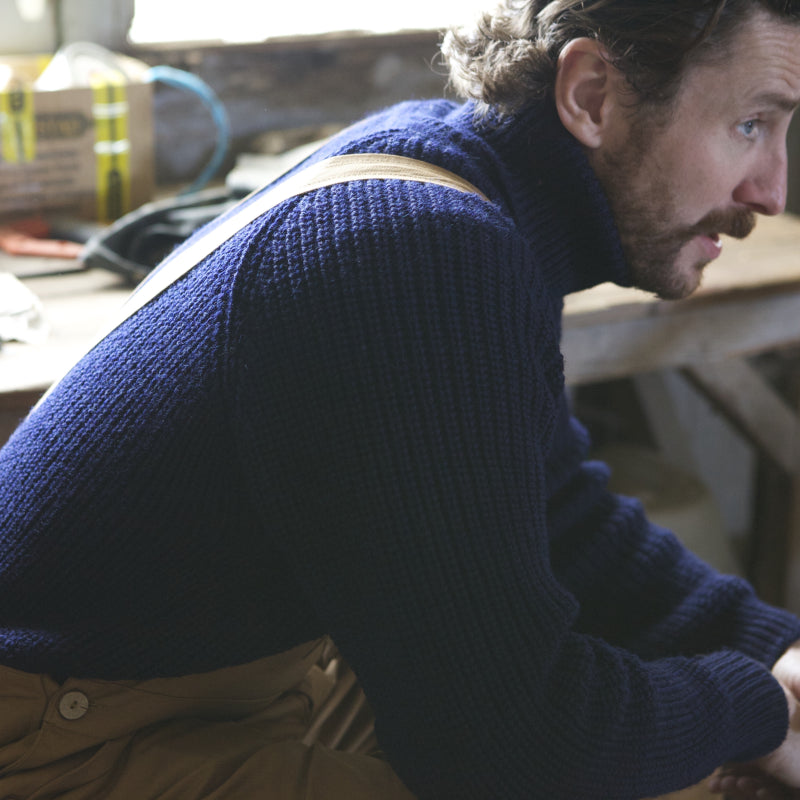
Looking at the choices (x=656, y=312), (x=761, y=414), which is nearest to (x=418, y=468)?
(x=656, y=312)

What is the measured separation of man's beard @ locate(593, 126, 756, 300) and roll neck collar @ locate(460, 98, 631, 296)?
0.09 ft

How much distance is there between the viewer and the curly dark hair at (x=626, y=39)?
0.81 m

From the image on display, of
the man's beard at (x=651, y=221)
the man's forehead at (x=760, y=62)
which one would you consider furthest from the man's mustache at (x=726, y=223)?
the man's forehead at (x=760, y=62)

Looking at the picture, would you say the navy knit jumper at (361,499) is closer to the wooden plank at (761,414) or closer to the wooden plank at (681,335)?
the wooden plank at (681,335)

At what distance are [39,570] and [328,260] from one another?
31cm

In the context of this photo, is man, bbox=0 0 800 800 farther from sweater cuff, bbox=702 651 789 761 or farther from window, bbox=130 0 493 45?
window, bbox=130 0 493 45

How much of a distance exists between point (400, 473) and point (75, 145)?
109 centimetres

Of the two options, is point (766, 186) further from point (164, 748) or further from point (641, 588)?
point (164, 748)

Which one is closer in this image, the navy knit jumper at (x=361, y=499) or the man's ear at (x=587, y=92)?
the navy knit jumper at (x=361, y=499)

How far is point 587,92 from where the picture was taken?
0.86 m

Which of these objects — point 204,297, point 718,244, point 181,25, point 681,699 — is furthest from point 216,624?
point 181,25

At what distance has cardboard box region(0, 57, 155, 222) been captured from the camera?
1.48m

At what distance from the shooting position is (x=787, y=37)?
2.77ft

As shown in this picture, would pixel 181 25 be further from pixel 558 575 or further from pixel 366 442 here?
pixel 366 442
